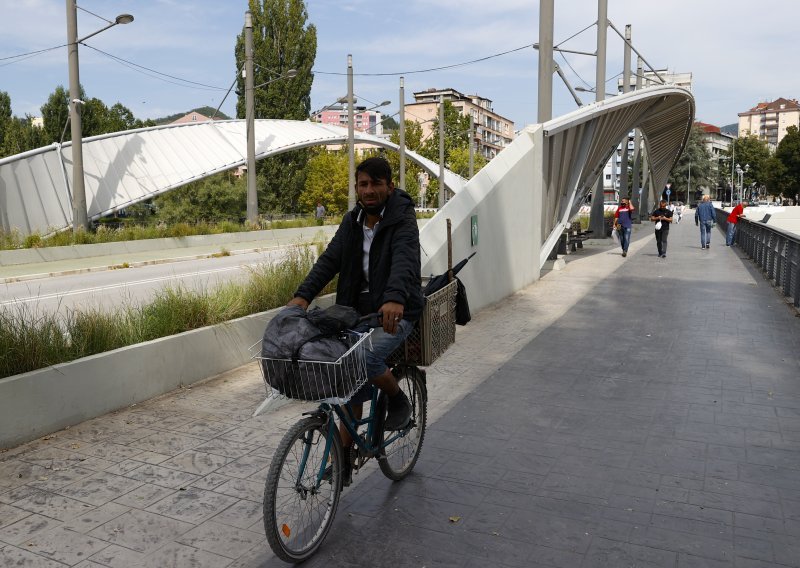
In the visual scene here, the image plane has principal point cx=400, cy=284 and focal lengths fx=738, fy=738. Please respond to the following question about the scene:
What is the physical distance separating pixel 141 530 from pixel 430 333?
1.86 meters

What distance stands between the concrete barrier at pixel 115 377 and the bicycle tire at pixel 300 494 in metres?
2.48

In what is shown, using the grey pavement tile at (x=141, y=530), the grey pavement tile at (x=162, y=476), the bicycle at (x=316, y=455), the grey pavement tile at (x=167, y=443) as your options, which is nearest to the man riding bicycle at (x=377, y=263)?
the bicycle at (x=316, y=455)

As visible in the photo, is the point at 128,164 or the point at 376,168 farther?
the point at 128,164

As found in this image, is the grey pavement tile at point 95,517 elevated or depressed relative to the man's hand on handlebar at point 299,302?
depressed

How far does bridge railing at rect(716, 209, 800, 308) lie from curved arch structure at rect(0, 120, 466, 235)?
20.0 m

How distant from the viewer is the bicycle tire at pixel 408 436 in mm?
4387

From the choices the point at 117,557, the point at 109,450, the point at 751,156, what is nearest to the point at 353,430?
the point at 117,557

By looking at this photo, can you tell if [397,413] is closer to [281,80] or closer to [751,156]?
→ [281,80]

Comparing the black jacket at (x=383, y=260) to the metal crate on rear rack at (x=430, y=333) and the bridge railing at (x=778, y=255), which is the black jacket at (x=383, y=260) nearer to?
the metal crate on rear rack at (x=430, y=333)

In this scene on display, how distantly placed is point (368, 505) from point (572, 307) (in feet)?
25.8

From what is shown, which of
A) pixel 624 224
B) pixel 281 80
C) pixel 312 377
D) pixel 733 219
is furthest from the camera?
pixel 281 80

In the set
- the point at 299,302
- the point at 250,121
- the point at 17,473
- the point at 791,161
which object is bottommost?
the point at 17,473

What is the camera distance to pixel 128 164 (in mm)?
37469

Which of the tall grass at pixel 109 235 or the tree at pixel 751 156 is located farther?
the tree at pixel 751 156
